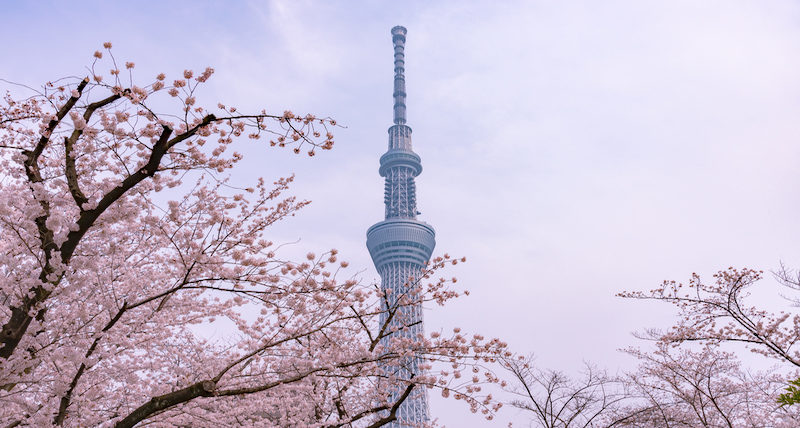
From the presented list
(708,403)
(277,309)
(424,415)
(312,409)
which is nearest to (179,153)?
(277,309)

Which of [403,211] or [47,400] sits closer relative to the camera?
[47,400]

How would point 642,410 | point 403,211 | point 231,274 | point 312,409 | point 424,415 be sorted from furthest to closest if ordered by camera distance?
point 403,211 < point 424,415 < point 642,410 < point 312,409 < point 231,274

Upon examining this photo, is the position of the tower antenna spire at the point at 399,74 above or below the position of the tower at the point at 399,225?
A: above

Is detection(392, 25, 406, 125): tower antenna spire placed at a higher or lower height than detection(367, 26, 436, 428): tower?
higher

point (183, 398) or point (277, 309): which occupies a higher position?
point (277, 309)

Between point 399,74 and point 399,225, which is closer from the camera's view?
point 399,225

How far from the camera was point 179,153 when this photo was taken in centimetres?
584

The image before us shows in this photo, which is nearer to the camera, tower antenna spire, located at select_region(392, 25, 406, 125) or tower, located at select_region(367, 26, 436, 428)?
tower, located at select_region(367, 26, 436, 428)

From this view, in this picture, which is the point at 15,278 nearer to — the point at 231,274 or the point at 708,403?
the point at 231,274

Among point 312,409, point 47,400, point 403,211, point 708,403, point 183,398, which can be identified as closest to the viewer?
point 183,398

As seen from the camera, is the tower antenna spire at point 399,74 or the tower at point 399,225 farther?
the tower antenna spire at point 399,74

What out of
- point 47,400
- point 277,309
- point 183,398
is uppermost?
point 277,309

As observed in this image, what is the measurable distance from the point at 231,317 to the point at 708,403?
15241mm

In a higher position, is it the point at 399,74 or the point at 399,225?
the point at 399,74
